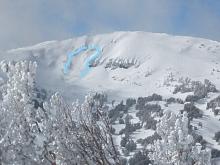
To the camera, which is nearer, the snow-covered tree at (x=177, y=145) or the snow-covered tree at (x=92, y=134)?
the snow-covered tree at (x=92, y=134)

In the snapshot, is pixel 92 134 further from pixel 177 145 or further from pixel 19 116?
pixel 177 145

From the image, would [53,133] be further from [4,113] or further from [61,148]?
[4,113]

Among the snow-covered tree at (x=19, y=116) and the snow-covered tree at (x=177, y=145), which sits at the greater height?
the snow-covered tree at (x=19, y=116)

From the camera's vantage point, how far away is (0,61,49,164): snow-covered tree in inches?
1101

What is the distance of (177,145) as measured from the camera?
3747cm

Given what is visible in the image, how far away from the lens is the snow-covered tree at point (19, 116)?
27969 millimetres

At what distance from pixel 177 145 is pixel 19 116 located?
13.2 m

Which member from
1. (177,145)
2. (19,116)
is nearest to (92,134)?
(19,116)

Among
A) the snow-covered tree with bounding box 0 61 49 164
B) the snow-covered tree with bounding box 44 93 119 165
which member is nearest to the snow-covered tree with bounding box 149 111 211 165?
the snow-covered tree with bounding box 0 61 49 164

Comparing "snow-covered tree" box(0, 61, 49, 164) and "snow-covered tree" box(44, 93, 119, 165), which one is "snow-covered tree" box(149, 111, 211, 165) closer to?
"snow-covered tree" box(0, 61, 49, 164)

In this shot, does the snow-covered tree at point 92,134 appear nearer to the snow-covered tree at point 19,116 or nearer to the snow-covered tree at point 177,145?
the snow-covered tree at point 19,116

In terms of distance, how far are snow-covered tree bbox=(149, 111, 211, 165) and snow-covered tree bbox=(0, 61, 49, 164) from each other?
10.8 m

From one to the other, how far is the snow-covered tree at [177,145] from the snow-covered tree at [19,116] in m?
10.8

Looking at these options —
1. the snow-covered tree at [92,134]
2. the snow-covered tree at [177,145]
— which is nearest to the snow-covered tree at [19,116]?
the snow-covered tree at [92,134]
